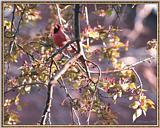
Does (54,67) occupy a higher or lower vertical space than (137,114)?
higher

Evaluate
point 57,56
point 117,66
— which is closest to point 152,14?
point 117,66

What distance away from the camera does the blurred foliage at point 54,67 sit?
231 cm

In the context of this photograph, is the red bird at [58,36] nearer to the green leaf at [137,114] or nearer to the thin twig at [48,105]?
the thin twig at [48,105]

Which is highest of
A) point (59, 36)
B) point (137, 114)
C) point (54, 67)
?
point (59, 36)

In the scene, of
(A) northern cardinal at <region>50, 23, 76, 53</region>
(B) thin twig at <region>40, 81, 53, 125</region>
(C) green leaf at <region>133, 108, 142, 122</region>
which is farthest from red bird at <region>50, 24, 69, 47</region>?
(C) green leaf at <region>133, 108, 142, 122</region>

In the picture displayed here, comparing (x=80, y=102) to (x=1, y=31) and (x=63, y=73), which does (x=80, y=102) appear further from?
(x=1, y=31)

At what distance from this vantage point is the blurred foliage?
2.31 meters

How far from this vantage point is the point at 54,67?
2314mm

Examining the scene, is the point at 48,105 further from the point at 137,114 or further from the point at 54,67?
the point at 137,114

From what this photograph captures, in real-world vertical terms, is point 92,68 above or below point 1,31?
below

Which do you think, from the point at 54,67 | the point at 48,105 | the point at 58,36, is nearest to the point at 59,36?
the point at 58,36

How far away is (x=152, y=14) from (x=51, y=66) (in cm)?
50

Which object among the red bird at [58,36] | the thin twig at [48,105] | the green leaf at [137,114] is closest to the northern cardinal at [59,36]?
the red bird at [58,36]

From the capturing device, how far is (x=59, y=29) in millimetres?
2320
